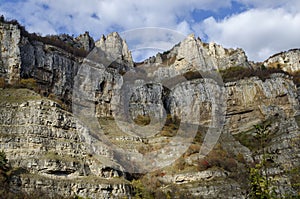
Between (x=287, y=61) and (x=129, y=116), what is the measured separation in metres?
55.7

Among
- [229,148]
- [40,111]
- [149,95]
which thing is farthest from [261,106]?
[40,111]

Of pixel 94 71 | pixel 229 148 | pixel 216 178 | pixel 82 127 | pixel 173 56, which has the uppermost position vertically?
pixel 173 56

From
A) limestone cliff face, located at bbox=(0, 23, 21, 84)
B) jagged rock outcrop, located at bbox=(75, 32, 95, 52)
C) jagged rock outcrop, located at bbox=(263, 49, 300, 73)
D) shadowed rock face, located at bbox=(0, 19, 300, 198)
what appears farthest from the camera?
jagged rock outcrop, located at bbox=(263, 49, 300, 73)

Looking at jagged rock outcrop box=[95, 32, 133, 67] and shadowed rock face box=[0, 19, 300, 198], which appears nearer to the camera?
shadowed rock face box=[0, 19, 300, 198]

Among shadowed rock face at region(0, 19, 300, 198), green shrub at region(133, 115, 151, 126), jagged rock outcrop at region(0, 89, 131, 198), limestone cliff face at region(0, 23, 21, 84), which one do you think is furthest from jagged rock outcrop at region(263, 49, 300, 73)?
limestone cliff face at region(0, 23, 21, 84)

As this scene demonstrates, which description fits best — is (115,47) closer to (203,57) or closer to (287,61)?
(203,57)

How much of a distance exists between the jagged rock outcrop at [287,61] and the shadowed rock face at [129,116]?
1.20 feet

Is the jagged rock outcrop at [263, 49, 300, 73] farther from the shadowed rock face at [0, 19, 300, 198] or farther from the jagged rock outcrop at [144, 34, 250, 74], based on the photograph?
the jagged rock outcrop at [144, 34, 250, 74]

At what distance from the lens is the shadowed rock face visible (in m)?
44.7

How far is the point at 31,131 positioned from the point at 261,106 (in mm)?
50952

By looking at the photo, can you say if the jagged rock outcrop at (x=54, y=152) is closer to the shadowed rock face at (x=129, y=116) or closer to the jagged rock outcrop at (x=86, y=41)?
Result: the shadowed rock face at (x=129, y=116)

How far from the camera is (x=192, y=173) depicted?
53.3 metres

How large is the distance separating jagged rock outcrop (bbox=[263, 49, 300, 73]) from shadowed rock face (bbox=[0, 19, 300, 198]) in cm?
36

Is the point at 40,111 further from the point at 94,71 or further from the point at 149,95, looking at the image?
the point at 149,95
